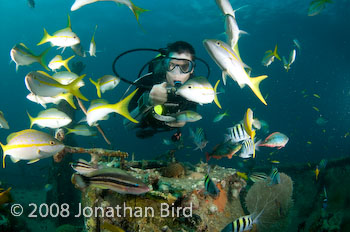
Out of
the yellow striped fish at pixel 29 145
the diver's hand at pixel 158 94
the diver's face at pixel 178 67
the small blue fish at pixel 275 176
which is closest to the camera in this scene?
the yellow striped fish at pixel 29 145

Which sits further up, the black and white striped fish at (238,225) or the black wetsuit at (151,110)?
the black wetsuit at (151,110)

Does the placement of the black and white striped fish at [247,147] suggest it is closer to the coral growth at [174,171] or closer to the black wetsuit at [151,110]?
the coral growth at [174,171]

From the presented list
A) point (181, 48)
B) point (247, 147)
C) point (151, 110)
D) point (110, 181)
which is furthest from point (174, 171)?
point (181, 48)

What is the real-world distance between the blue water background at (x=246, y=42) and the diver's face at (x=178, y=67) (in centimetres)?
476

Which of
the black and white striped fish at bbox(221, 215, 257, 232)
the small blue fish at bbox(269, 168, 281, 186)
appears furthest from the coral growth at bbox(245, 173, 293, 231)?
the black and white striped fish at bbox(221, 215, 257, 232)

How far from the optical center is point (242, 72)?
5.48 ft

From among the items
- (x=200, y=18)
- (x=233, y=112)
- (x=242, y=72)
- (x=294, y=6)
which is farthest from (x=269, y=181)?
(x=233, y=112)

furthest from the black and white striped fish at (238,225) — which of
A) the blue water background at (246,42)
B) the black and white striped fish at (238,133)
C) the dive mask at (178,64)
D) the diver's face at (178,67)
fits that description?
the blue water background at (246,42)

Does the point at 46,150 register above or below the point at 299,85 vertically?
above

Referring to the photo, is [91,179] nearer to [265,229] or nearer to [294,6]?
[265,229]

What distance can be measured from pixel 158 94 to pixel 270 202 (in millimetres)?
3822

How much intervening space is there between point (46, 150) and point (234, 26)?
2891 millimetres

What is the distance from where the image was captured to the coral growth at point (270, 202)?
172 inches

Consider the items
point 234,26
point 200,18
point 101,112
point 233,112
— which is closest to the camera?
point 234,26
